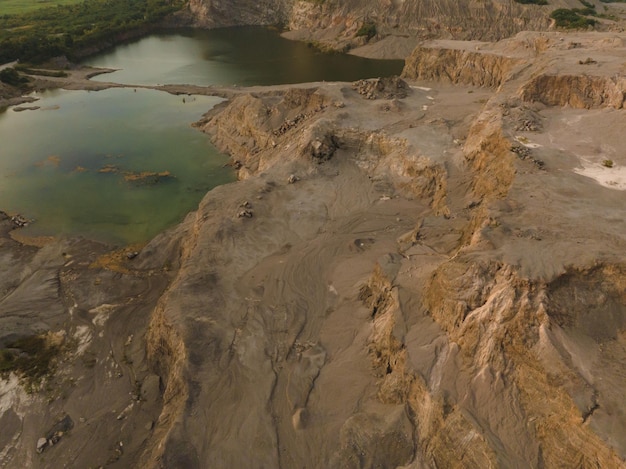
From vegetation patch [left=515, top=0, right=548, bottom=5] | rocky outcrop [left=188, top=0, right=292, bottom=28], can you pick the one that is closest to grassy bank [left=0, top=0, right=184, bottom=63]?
rocky outcrop [left=188, top=0, right=292, bottom=28]

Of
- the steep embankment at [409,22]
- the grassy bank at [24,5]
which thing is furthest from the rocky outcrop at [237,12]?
the grassy bank at [24,5]

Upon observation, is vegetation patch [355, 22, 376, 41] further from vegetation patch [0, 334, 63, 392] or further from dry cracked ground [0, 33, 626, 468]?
vegetation patch [0, 334, 63, 392]

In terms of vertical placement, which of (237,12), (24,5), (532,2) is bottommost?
(24,5)

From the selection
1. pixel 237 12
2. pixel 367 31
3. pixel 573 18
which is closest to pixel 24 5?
pixel 237 12

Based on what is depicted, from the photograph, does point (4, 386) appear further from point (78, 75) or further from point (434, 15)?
point (434, 15)

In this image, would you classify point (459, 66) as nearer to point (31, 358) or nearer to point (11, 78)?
point (31, 358)

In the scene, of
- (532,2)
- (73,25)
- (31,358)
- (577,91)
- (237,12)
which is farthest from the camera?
(237,12)
